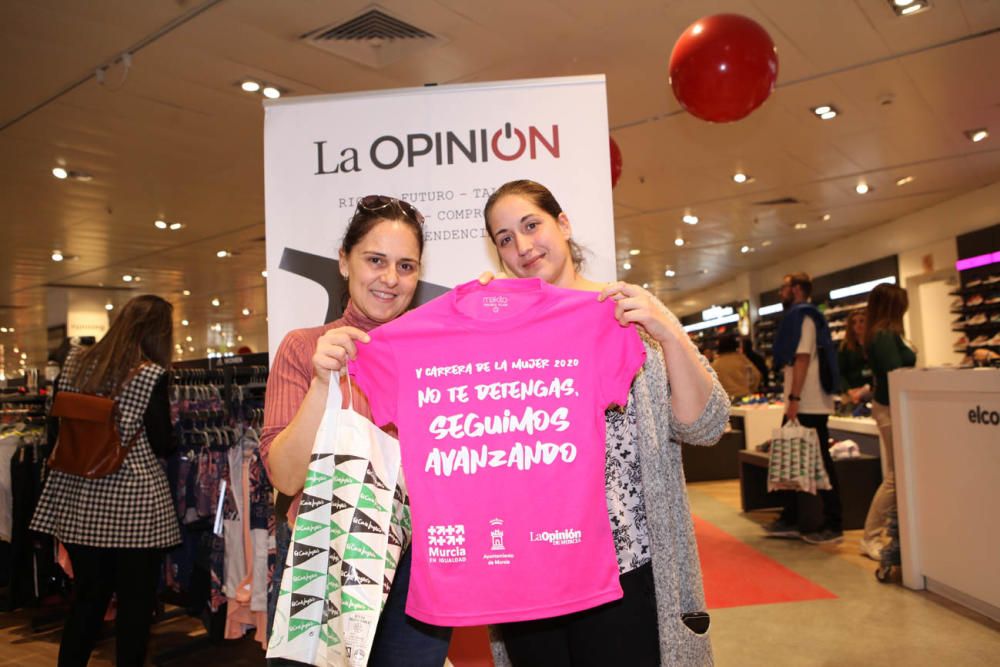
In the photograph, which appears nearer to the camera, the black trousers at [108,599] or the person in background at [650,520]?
the person in background at [650,520]

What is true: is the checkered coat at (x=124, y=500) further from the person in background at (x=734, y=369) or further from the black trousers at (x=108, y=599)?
the person in background at (x=734, y=369)

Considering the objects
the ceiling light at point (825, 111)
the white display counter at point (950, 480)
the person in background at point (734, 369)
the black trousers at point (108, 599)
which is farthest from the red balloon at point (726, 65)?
the person in background at point (734, 369)

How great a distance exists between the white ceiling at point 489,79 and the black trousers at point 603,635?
406 centimetres

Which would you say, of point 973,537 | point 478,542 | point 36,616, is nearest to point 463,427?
point 478,542

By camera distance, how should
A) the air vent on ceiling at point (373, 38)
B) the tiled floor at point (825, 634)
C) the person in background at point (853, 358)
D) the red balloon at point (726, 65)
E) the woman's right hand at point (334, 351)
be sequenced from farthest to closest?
the person in background at point (853, 358) → the air vent on ceiling at point (373, 38) → the red balloon at point (726, 65) → the tiled floor at point (825, 634) → the woman's right hand at point (334, 351)

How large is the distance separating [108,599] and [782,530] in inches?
176

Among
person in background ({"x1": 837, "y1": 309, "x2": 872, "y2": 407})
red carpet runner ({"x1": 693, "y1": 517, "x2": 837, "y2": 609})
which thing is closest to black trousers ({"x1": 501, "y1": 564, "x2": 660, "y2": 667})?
red carpet runner ({"x1": 693, "y1": 517, "x2": 837, "y2": 609})

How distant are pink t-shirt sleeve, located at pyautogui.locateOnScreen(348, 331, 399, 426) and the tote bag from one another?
0.05 meters

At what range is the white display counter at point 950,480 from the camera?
3354mm

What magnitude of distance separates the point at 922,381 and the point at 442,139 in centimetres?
304

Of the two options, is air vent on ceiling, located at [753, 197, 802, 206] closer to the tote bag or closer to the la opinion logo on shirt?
the la opinion logo on shirt

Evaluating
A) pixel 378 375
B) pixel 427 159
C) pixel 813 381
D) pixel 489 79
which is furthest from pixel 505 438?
pixel 489 79

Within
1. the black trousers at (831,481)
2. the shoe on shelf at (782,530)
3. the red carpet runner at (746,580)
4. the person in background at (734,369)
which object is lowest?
the red carpet runner at (746,580)

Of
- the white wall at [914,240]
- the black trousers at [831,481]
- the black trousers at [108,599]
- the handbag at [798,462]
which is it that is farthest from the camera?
the white wall at [914,240]
